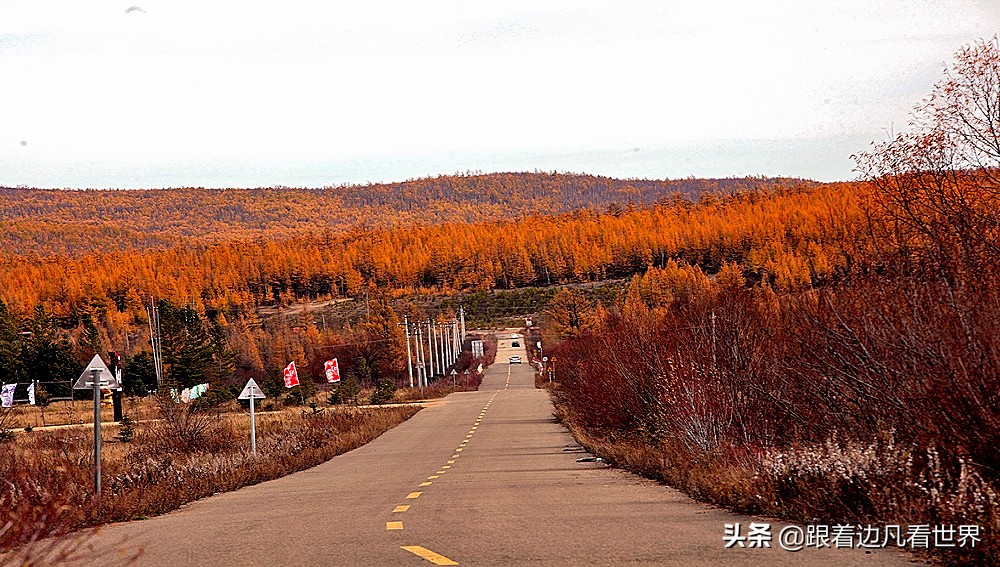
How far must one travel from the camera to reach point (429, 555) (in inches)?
341

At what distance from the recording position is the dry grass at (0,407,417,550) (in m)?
12.5

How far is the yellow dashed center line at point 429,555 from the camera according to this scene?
8246mm

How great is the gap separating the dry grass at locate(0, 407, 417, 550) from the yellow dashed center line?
3075mm

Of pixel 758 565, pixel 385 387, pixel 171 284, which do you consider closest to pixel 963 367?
pixel 758 565

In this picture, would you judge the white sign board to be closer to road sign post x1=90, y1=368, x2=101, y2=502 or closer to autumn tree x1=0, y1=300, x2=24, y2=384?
road sign post x1=90, y1=368, x2=101, y2=502

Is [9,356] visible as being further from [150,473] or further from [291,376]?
[150,473]

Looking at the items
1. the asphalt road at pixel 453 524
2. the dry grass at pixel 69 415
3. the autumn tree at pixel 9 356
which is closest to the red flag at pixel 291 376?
the asphalt road at pixel 453 524

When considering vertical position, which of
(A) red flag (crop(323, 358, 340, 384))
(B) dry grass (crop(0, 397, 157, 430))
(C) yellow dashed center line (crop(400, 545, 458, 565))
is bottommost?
(B) dry grass (crop(0, 397, 157, 430))

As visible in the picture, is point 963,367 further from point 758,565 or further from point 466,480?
point 466,480

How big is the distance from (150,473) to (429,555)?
39.2 feet

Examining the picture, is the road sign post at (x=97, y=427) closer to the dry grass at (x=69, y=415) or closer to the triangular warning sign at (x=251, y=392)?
the triangular warning sign at (x=251, y=392)

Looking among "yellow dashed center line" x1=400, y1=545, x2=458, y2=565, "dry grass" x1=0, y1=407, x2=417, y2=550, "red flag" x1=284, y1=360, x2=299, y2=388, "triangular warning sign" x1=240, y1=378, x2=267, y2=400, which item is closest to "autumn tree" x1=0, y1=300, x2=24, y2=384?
"dry grass" x1=0, y1=407, x2=417, y2=550

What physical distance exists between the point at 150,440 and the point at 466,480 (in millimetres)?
15438

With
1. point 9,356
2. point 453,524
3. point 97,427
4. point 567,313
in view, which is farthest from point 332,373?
point 9,356
